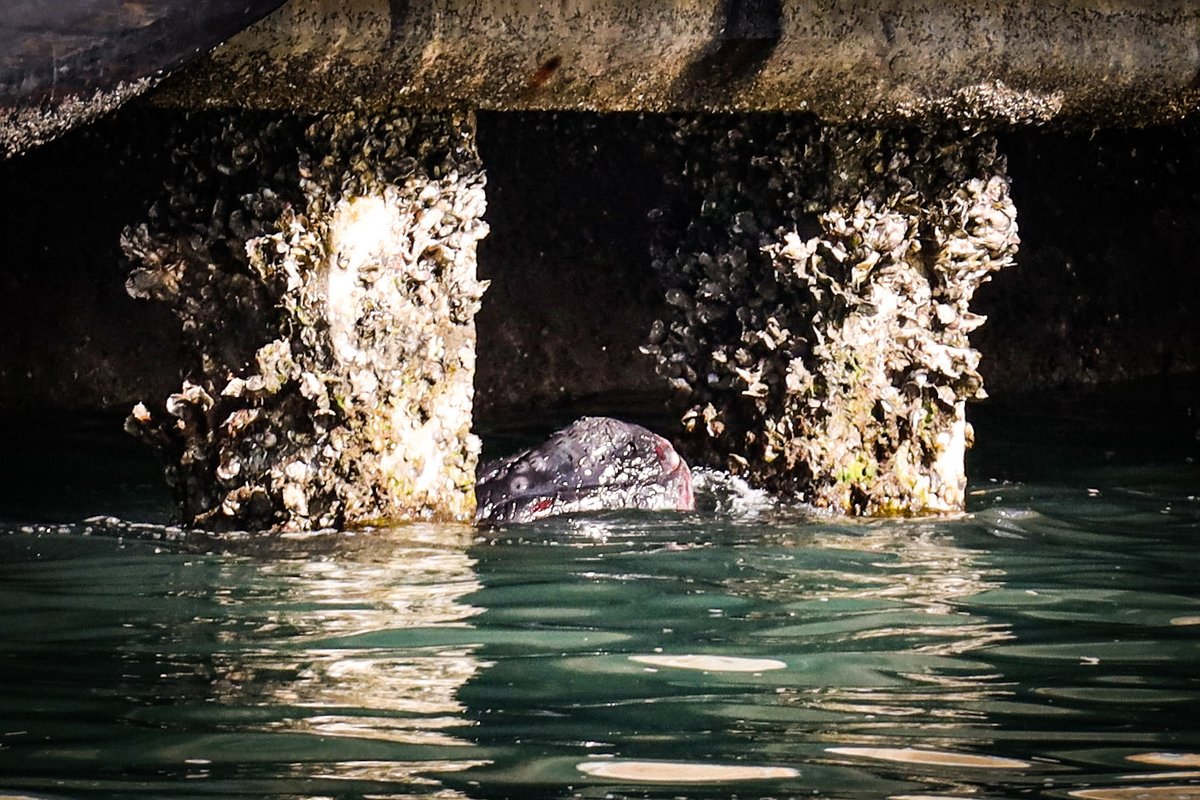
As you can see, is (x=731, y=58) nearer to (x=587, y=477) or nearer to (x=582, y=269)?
(x=587, y=477)

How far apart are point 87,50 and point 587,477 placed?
276 cm

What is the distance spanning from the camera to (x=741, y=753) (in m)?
2.97

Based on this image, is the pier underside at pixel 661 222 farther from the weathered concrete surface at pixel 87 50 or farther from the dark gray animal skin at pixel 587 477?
the weathered concrete surface at pixel 87 50

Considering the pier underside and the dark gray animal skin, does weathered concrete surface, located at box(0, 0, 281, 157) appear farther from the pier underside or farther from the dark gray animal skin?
the dark gray animal skin

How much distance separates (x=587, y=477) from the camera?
601 cm

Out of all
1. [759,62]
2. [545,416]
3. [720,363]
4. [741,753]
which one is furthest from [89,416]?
[741,753]

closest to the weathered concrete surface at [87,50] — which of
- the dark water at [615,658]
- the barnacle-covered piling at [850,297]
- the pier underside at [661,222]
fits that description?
the pier underside at [661,222]

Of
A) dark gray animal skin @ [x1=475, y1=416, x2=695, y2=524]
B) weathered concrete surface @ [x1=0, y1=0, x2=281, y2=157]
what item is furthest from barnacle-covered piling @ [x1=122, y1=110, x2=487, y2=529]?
weathered concrete surface @ [x1=0, y1=0, x2=281, y2=157]

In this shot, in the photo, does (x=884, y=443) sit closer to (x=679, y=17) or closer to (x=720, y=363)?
(x=720, y=363)

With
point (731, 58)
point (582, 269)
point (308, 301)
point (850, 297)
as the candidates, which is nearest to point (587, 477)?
point (850, 297)

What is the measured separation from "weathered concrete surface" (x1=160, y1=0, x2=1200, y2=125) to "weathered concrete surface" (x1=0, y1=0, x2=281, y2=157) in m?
0.55

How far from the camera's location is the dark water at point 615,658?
2875 mm

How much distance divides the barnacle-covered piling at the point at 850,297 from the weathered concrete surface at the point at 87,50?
87.2 inches

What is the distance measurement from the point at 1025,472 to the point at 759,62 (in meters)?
2.73
